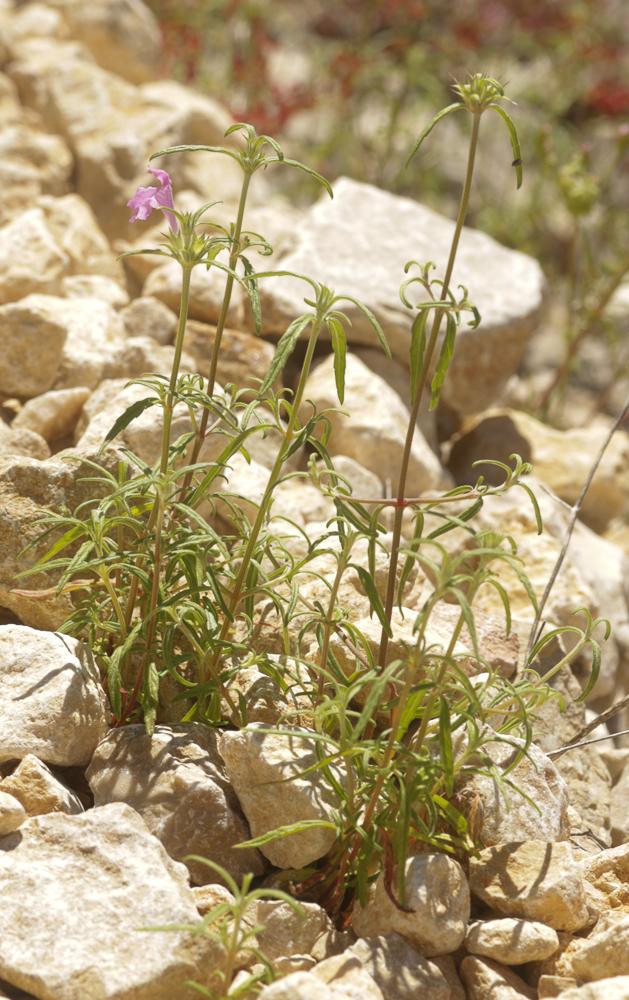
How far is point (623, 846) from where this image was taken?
2.46 meters

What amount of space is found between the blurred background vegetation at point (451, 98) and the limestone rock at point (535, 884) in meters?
3.35

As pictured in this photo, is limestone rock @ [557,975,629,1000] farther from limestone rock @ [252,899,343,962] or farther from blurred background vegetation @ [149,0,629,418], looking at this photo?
blurred background vegetation @ [149,0,629,418]

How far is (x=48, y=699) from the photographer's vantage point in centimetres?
232

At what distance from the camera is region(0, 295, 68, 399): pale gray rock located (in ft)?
11.3

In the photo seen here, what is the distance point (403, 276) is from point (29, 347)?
1.58 metres

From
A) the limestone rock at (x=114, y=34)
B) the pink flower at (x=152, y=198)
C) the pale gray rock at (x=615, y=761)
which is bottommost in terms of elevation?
the pale gray rock at (x=615, y=761)

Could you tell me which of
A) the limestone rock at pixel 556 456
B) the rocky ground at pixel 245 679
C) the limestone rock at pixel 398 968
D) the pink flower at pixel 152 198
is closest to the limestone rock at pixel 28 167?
the rocky ground at pixel 245 679

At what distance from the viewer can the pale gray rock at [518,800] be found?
2.37 m

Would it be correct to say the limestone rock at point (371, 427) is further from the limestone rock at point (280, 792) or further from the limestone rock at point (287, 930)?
the limestone rock at point (287, 930)

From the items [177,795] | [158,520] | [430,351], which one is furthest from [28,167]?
[177,795]

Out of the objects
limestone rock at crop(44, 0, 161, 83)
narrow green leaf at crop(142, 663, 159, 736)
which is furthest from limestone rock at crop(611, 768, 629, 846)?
limestone rock at crop(44, 0, 161, 83)

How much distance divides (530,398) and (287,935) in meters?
4.23

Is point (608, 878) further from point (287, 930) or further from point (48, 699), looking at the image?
point (48, 699)

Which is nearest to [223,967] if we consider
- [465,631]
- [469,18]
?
[465,631]
